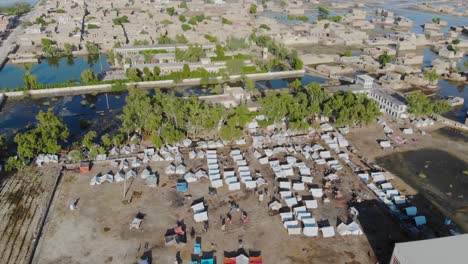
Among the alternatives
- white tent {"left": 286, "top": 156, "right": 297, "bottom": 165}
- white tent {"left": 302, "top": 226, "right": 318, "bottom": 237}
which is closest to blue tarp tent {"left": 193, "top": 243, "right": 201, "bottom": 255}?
white tent {"left": 302, "top": 226, "right": 318, "bottom": 237}

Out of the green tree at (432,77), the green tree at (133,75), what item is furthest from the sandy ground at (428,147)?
the green tree at (133,75)

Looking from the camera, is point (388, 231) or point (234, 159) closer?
point (388, 231)

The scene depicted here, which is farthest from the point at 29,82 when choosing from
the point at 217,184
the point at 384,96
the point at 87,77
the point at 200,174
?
the point at 384,96

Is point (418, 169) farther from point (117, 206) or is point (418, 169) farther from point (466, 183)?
point (117, 206)

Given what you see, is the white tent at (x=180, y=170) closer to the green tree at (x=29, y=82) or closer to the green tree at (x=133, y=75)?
the green tree at (x=133, y=75)

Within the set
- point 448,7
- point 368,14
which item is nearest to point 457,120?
point 368,14
